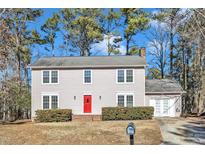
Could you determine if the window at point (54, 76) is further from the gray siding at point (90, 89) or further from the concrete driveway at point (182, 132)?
the concrete driveway at point (182, 132)

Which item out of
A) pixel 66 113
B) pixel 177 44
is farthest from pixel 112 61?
pixel 177 44

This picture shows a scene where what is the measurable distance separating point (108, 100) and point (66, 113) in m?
2.93

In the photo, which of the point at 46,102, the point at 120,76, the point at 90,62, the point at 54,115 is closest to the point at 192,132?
the point at 120,76

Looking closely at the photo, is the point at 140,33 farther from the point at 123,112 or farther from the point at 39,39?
the point at 123,112

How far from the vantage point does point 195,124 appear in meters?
21.7

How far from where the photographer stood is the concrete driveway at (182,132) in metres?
16.5

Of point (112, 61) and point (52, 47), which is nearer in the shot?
point (112, 61)

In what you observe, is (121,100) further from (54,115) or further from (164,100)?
(54,115)

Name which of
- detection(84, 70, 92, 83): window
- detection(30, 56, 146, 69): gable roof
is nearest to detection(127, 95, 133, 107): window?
detection(30, 56, 146, 69): gable roof

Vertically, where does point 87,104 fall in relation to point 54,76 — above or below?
below

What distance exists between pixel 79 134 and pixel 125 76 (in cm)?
822

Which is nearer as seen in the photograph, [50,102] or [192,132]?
[192,132]

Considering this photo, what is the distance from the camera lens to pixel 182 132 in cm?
1861
